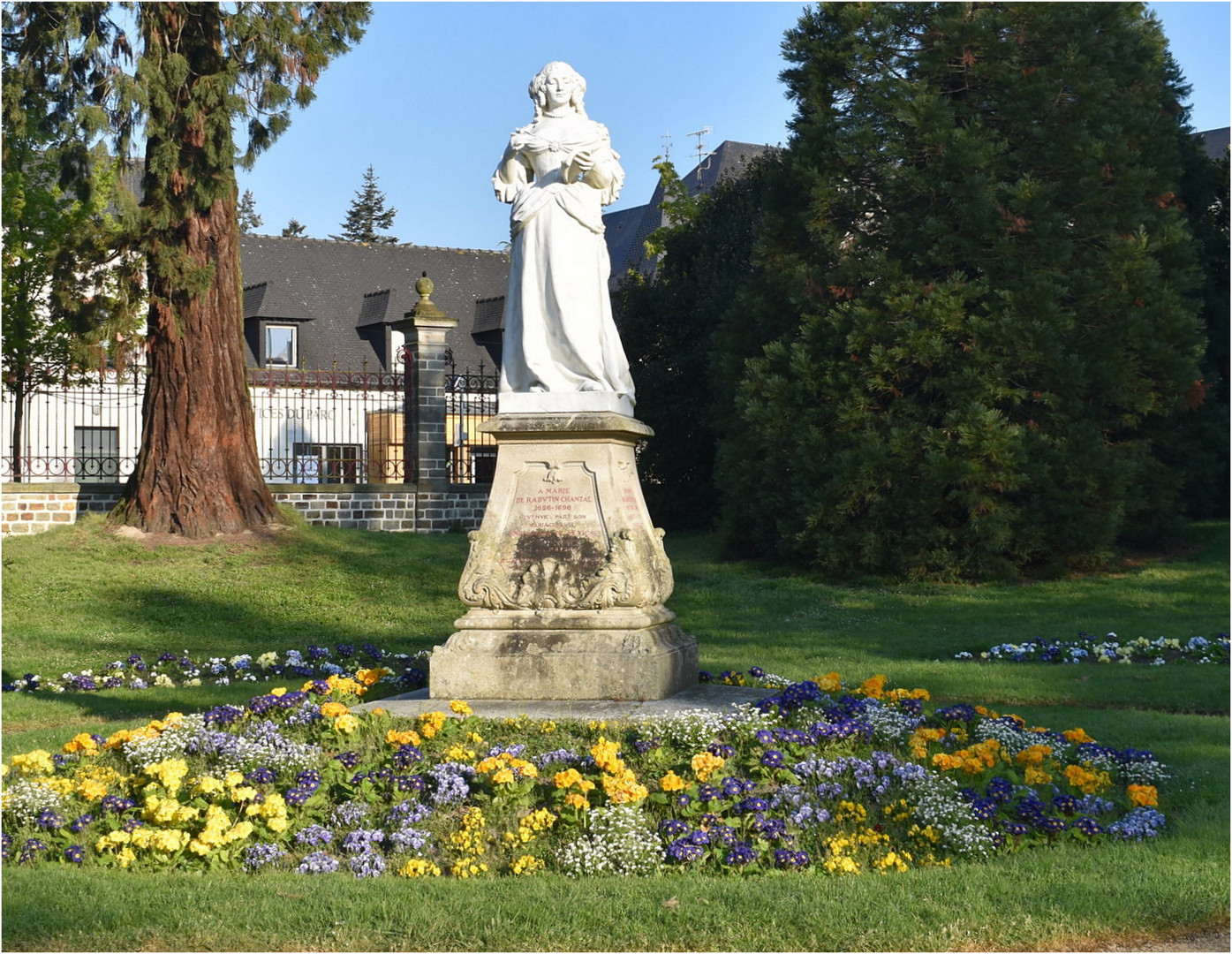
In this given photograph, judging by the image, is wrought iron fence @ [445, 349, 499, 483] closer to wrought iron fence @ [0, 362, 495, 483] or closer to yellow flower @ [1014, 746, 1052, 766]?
wrought iron fence @ [0, 362, 495, 483]

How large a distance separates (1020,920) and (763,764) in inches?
67.4

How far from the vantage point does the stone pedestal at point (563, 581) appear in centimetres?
732

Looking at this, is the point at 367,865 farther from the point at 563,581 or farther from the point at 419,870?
the point at 563,581

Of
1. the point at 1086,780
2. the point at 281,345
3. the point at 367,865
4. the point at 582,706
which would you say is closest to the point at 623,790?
the point at 367,865

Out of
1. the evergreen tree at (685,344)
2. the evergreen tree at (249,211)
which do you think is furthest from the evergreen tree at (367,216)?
the evergreen tree at (685,344)

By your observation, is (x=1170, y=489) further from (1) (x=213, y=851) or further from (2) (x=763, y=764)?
(1) (x=213, y=851)

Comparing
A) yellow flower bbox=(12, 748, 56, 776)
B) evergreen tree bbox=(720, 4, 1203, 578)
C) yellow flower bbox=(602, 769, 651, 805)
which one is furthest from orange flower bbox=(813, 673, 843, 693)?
evergreen tree bbox=(720, 4, 1203, 578)

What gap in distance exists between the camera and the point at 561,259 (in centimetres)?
780

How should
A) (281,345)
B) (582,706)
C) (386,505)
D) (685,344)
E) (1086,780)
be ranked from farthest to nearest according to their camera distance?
(281,345)
(685,344)
(386,505)
(582,706)
(1086,780)

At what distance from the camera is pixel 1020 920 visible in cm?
462

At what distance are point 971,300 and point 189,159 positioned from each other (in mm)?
9533

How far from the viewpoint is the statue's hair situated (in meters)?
7.93

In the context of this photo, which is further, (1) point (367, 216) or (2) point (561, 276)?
(1) point (367, 216)

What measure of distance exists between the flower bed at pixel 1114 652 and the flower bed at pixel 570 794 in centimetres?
444
